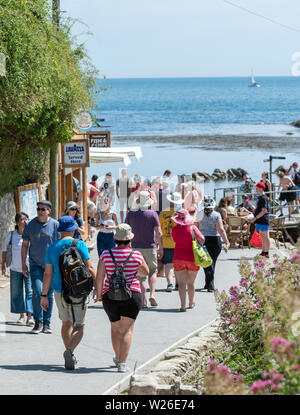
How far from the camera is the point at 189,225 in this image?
10742 mm

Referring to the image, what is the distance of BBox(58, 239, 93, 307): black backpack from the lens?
299 inches

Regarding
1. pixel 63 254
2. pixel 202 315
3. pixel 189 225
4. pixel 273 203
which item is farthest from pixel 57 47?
pixel 273 203

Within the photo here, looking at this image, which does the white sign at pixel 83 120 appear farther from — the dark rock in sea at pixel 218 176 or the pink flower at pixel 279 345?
the dark rock in sea at pixel 218 176

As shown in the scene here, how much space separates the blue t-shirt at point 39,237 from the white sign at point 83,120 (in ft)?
20.8

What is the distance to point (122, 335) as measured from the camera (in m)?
7.57

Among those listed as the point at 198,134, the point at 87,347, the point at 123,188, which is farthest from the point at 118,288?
the point at 198,134

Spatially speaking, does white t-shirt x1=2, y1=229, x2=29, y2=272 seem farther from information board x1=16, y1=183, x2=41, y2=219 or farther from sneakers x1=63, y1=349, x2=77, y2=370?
information board x1=16, y1=183, x2=41, y2=219

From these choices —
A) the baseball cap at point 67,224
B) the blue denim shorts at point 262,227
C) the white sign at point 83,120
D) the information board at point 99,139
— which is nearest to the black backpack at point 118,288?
the baseball cap at point 67,224

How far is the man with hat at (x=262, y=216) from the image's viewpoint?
1476 cm

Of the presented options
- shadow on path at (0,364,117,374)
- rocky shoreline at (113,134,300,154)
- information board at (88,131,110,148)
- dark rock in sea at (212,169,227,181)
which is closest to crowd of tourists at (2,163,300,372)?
shadow on path at (0,364,117,374)

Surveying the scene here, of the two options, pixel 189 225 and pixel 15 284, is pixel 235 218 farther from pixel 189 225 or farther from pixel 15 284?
pixel 15 284

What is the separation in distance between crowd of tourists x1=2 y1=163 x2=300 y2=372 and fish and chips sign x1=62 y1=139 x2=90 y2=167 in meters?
1.89

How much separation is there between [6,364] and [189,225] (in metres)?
3.83

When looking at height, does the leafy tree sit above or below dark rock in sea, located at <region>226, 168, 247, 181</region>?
above
